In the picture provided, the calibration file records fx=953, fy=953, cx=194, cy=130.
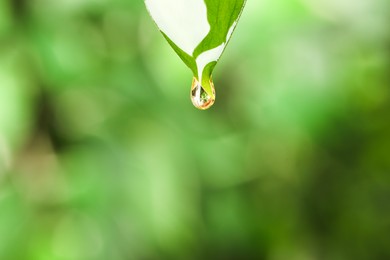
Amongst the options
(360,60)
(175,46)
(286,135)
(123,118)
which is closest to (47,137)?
(123,118)

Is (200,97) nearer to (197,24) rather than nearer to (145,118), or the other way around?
(197,24)

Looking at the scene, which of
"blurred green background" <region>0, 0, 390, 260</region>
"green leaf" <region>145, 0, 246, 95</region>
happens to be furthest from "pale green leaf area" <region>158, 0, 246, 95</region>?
"blurred green background" <region>0, 0, 390, 260</region>

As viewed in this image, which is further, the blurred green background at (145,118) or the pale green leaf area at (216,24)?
the blurred green background at (145,118)

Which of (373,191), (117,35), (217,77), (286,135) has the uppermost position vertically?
(117,35)

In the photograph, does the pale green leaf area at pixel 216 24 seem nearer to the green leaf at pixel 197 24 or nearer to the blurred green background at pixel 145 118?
the green leaf at pixel 197 24

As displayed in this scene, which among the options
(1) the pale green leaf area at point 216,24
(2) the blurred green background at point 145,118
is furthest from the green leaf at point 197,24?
(2) the blurred green background at point 145,118

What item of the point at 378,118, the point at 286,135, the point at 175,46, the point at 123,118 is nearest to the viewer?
the point at 175,46

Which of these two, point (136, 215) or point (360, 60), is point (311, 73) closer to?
point (360, 60)

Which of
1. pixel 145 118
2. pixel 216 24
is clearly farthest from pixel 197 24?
pixel 145 118

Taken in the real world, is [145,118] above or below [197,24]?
below
